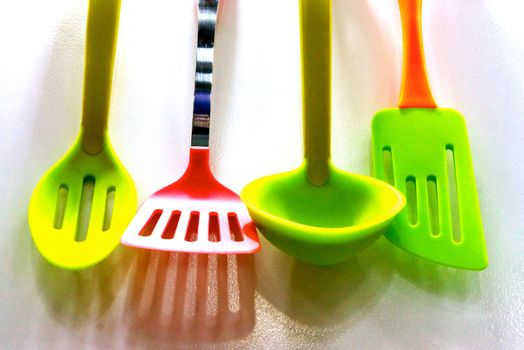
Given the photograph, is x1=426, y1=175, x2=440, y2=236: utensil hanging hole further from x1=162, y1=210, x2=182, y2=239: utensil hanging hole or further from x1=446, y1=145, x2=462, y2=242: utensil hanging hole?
x1=162, y1=210, x2=182, y2=239: utensil hanging hole

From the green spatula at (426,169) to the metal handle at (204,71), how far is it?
0.71 feet

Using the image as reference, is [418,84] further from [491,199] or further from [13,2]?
[13,2]

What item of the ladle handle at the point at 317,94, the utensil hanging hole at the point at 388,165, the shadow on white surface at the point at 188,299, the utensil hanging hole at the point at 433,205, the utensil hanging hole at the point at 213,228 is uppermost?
the ladle handle at the point at 317,94

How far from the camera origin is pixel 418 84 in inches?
25.1

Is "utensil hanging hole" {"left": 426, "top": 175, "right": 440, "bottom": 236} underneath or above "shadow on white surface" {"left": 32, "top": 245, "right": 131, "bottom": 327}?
above

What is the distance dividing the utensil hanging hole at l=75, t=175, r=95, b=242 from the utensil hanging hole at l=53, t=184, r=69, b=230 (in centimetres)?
2

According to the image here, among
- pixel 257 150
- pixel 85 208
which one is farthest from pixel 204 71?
pixel 85 208

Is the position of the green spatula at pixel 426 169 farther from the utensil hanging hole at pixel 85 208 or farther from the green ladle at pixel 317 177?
the utensil hanging hole at pixel 85 208

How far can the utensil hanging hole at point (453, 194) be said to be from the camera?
588mm

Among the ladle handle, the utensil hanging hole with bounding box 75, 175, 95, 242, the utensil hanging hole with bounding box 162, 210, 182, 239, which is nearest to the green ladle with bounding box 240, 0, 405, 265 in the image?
the ladle handle

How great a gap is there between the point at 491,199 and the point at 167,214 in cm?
41

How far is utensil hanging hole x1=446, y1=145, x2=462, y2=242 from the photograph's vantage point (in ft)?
1.93

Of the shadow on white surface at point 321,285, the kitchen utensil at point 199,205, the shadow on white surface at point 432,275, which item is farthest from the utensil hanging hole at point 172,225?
the shadow on white surface at point 432,275

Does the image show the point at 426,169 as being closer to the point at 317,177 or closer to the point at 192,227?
the point at 317,177
